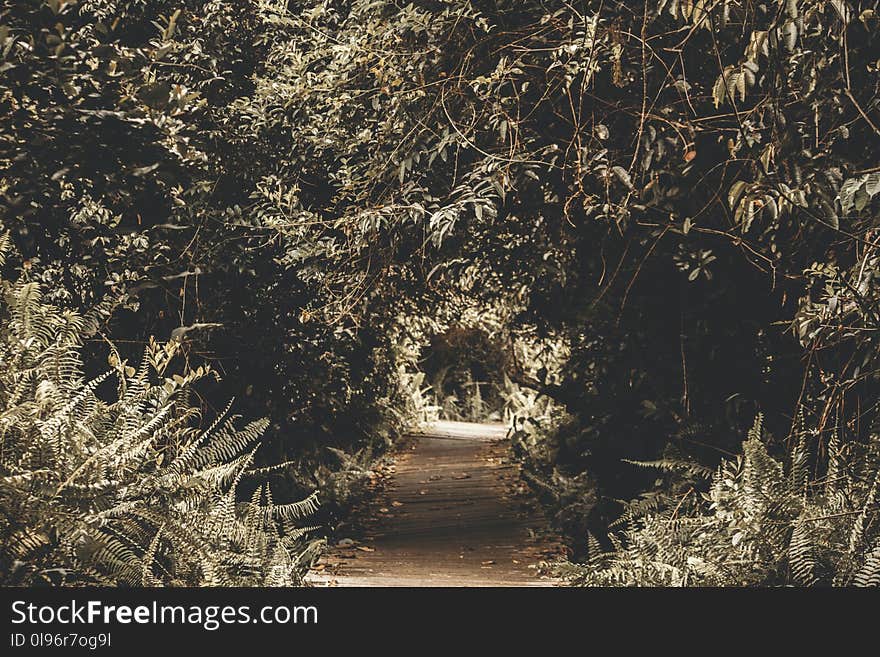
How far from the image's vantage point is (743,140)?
16.2ft

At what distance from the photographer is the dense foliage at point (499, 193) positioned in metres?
4.18

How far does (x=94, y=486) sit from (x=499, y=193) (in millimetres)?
3088

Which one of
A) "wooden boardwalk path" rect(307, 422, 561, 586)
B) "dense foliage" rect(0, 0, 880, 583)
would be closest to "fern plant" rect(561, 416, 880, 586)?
"dense foliage" rect(0, 0, 880, 583)

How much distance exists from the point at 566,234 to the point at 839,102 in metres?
2.70

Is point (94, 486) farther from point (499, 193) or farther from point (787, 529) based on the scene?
point (787, 529)

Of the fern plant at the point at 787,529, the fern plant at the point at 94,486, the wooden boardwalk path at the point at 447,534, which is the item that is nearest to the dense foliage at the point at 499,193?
the fern plant at the point at 787,529

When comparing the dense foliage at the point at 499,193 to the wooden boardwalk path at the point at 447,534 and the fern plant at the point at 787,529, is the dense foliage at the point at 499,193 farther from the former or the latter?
the wooden boardwalk path at the point at 447,534

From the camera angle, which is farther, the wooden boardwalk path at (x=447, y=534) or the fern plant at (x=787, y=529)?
the wooden boardwalk path at (x=447, y=534)

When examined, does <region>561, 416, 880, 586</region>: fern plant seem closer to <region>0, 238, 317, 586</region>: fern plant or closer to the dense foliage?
the dense foliage

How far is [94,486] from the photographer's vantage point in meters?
3.67

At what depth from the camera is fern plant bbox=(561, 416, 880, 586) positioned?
413cm

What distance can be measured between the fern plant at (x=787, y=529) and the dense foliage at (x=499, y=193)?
69 millimetres

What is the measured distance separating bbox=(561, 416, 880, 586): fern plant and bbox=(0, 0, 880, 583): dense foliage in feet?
0.23

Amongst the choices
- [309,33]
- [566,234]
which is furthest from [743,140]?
[309,33]
